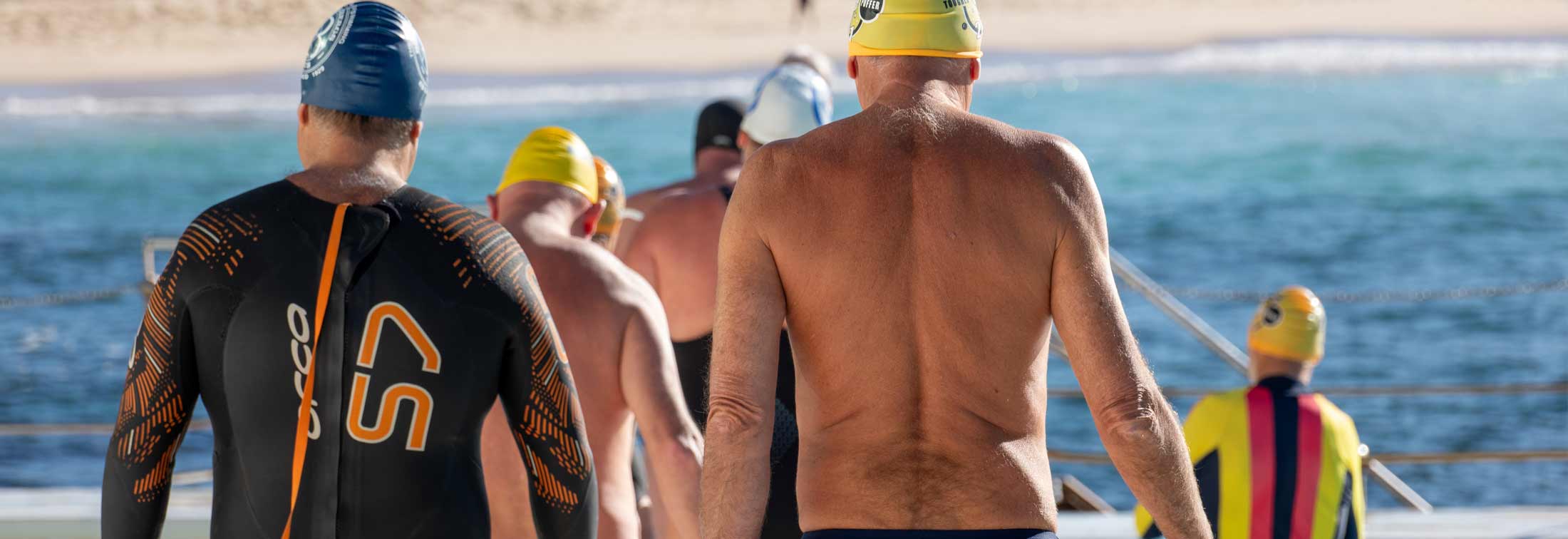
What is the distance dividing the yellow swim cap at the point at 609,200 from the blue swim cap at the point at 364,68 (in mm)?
1787

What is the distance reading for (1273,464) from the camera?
4082 mm

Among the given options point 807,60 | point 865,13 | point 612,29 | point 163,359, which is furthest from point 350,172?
point 612,29

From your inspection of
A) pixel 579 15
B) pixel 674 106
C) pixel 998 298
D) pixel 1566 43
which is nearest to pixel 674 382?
pixel 998 298

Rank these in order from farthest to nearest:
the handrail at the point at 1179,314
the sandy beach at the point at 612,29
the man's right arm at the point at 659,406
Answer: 1. the sandy beach at the point at 612,29
2. the handrail at the point at 1179,314
3. the man's right arm at the point at 659,406

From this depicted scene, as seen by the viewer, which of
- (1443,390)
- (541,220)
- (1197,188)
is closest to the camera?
(541,220)

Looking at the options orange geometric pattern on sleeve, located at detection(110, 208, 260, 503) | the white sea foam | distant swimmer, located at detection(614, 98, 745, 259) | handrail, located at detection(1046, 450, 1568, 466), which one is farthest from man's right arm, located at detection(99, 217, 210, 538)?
the white sea foam

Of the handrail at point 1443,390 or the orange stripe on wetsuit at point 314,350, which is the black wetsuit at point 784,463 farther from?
the handrail at point 1443,390

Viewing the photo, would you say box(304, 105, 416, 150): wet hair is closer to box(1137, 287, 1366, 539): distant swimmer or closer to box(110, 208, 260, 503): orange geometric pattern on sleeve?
box(110, 208, 260, 503): orange geometric pattern on sleeve

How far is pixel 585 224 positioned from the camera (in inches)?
149

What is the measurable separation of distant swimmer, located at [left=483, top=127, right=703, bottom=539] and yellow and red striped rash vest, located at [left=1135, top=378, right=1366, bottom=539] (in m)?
1.33

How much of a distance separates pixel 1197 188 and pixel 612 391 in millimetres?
26161

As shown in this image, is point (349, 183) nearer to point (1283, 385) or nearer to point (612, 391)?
point (612, 391)

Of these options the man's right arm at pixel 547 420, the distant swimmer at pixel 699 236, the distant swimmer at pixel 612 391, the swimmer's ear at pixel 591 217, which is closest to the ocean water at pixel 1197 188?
the distant swimmer at pixel 699 236

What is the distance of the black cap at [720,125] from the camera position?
15.9ft
